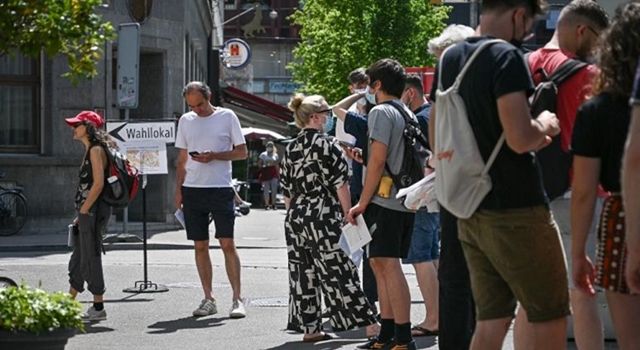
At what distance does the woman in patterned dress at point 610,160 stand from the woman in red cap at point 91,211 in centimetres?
669

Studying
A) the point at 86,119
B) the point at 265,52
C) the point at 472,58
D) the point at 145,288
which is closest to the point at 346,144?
the point at 86,119

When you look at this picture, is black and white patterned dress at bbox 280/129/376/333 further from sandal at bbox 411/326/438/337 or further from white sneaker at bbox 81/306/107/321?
white sneaker at bbox 81/306/107/321

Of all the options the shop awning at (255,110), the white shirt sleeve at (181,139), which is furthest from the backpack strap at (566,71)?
the shop awning at (255,110)

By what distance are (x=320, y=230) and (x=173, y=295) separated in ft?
12.4

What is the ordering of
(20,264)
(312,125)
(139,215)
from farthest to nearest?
(139,215)
(20,264)
(312,125)

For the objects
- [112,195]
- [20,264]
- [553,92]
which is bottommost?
[20,264]

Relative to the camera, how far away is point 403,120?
9.48m

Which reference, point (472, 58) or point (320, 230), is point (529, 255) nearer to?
point (472, 58)

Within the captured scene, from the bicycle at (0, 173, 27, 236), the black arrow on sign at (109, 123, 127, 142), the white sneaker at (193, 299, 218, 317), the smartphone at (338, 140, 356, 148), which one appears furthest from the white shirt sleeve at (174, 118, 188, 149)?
the bicycle at (0, 173, 27, 236)

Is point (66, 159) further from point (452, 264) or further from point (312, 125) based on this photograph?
point (452, 264)

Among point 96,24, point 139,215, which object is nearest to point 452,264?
point 96,24

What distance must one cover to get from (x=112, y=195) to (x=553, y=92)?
5843 millimetres

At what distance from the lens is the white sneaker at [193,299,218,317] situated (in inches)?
481

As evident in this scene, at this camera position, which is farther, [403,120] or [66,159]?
[66,159]
